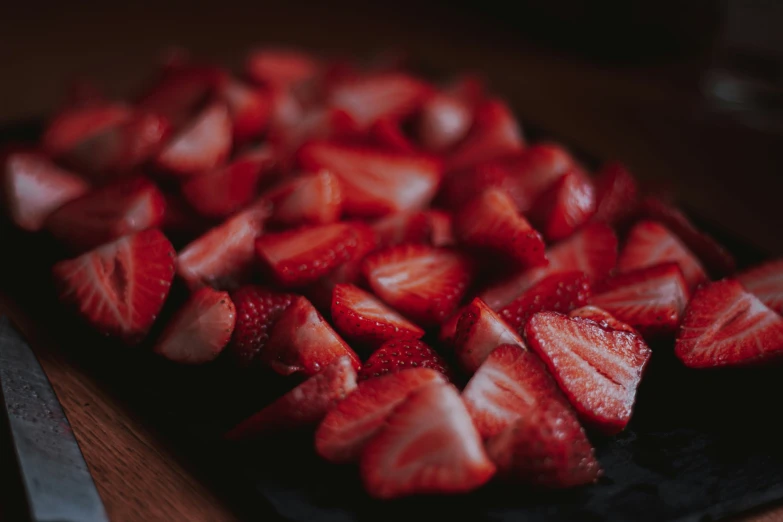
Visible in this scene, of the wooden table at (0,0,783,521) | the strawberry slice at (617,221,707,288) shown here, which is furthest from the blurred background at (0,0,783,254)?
the strawberry slice at (617,221,707,288)

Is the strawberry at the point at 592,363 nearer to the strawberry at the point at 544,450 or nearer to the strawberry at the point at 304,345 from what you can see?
the strawberry at the point at 544,450

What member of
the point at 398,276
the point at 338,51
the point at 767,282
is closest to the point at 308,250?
the point at 398,276

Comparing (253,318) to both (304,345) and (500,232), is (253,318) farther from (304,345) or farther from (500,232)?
(500,232)

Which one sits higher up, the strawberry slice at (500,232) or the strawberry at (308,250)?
the strawberry at (308,250)

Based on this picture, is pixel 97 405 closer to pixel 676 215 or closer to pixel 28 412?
pixel 28 412

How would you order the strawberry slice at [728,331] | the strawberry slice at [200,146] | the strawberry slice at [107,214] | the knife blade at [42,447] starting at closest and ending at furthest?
the knife blade at [42,447]
the strawberry slice at [728,331]
the strawberry slice at [107,214]
the strawberry slice at [200,146]

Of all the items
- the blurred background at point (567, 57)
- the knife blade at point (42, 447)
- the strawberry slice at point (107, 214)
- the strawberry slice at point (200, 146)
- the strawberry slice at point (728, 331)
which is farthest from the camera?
the blurred background at point (567, 57)

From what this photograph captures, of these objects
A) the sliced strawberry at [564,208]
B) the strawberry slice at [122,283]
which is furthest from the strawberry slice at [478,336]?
the strawberry slice at [122,283]
